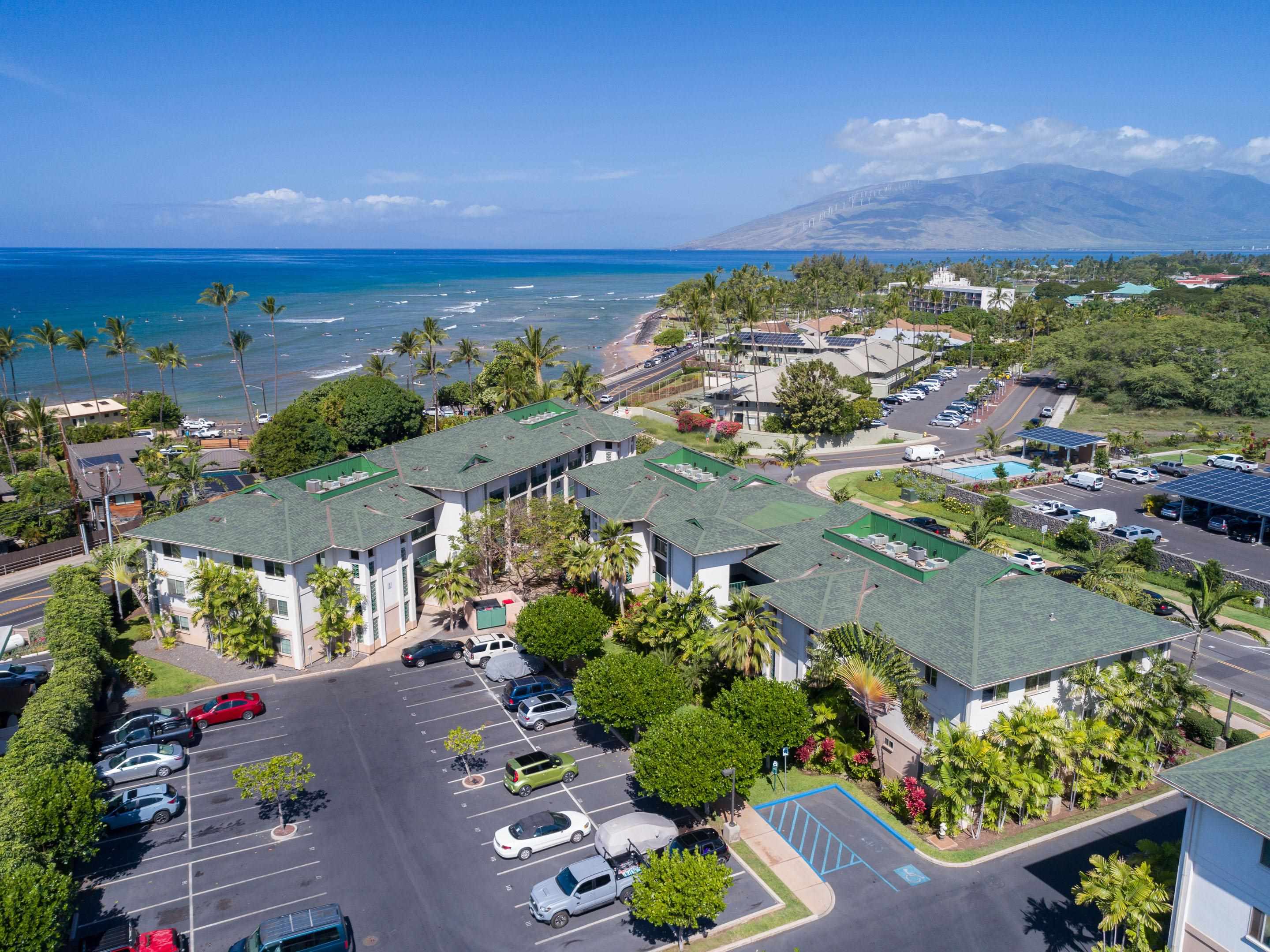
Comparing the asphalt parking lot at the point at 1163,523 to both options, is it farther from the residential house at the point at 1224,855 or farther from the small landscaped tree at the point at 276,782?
the small landscaped tree at the point at 276,782

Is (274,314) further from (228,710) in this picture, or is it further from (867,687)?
(867,687)

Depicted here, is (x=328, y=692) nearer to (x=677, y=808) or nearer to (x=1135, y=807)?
(x=677, y=808)

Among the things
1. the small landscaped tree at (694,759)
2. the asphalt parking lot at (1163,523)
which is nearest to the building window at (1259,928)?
the small landscaped tree at (694,759)

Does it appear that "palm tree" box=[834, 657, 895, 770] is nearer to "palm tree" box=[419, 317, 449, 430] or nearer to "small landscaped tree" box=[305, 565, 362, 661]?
"small landscaped tree" box=[305, 565, 362, 661]

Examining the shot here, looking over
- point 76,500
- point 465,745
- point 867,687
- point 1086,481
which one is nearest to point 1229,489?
point 1086,481

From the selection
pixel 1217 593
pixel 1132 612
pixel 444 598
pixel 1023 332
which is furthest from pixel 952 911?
pixel 1023 332

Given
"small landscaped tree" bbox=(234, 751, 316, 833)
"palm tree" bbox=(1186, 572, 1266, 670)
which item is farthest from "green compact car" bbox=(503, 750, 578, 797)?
"palm tree" bbox=(1186, 572, 1266, 670)
